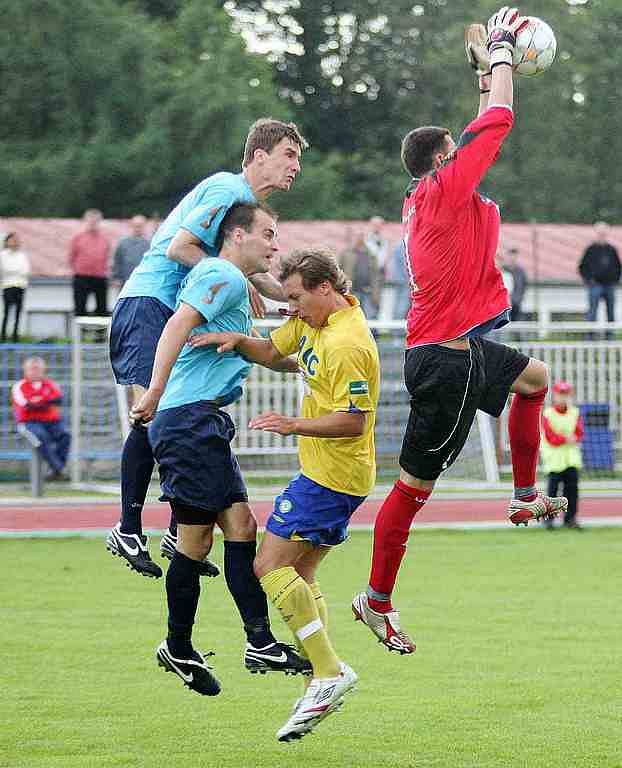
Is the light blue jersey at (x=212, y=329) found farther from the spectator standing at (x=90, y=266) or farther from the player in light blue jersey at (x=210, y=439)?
the spectator standing at (x=90, y=266)

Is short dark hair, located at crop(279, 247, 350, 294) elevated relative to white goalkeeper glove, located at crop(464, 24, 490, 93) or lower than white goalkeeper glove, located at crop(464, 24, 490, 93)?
lower

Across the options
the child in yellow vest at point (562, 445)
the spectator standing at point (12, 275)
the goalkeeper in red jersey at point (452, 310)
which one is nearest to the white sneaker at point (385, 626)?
the goalkeeper in red jersey at point (452, 310)

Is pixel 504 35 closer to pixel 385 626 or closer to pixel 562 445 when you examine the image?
pixel 385 626

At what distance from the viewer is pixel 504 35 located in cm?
765

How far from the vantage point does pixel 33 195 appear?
4750 centimetres

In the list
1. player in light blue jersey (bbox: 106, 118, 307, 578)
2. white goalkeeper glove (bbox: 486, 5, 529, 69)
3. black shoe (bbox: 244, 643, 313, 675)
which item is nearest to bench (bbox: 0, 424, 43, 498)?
player in light blue jersey (bbox: 106, 118, 307, 578)

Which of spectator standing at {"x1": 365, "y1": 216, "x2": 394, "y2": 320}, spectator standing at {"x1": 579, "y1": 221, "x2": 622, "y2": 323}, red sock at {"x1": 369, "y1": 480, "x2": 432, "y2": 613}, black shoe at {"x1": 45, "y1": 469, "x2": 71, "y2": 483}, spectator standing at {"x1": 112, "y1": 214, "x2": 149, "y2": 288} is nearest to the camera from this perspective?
red sock at {"x1": 369, "y1": 480, "x2": 432, "y2": 613}

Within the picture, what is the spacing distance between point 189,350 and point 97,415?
12.7 meters

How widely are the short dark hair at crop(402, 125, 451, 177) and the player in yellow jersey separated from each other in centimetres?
67

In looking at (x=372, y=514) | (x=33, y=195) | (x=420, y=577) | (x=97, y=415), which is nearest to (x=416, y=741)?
(x=420, y=577)

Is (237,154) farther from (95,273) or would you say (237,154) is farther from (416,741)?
(416,741)

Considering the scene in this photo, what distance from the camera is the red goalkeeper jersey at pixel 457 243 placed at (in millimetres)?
7488

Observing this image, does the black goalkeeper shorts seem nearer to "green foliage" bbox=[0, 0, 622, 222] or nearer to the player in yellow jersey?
the player in yellow jersey

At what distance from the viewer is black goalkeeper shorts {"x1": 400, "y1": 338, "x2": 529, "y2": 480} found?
779 centimetres
